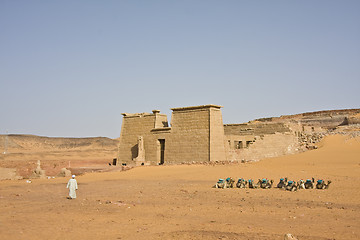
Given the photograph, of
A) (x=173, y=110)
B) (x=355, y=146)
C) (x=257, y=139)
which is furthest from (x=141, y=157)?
(x=355, y=146)

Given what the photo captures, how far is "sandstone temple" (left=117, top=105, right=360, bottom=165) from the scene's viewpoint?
2752 centimetres

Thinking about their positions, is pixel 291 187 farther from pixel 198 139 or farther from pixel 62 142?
pixel 62 142

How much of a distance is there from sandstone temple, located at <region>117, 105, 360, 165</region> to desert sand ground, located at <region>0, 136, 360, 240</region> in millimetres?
8254

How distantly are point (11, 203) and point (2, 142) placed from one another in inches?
2968

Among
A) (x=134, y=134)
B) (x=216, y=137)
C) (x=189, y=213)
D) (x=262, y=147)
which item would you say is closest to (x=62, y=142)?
(x=134, y=134)

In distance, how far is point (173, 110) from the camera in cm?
2972

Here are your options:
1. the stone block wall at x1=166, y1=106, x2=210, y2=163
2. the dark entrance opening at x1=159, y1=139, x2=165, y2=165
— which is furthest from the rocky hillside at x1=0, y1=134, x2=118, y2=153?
the stone block wall at x1=166, y1=106, x2=210, y2=163

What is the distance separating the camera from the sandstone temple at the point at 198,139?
90.3ft

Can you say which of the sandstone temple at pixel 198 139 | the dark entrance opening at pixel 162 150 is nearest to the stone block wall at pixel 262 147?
the sandstone temple at pixel 198 139

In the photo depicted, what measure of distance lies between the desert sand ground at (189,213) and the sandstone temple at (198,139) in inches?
325

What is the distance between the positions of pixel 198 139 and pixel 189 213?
1689 cm

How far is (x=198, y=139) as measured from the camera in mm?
27688

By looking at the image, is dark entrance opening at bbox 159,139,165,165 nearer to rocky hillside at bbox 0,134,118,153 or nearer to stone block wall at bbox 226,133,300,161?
stone block wall at bbox 226,133,300,161

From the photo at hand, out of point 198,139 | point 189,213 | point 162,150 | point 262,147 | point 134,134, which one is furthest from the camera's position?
point 134,134
